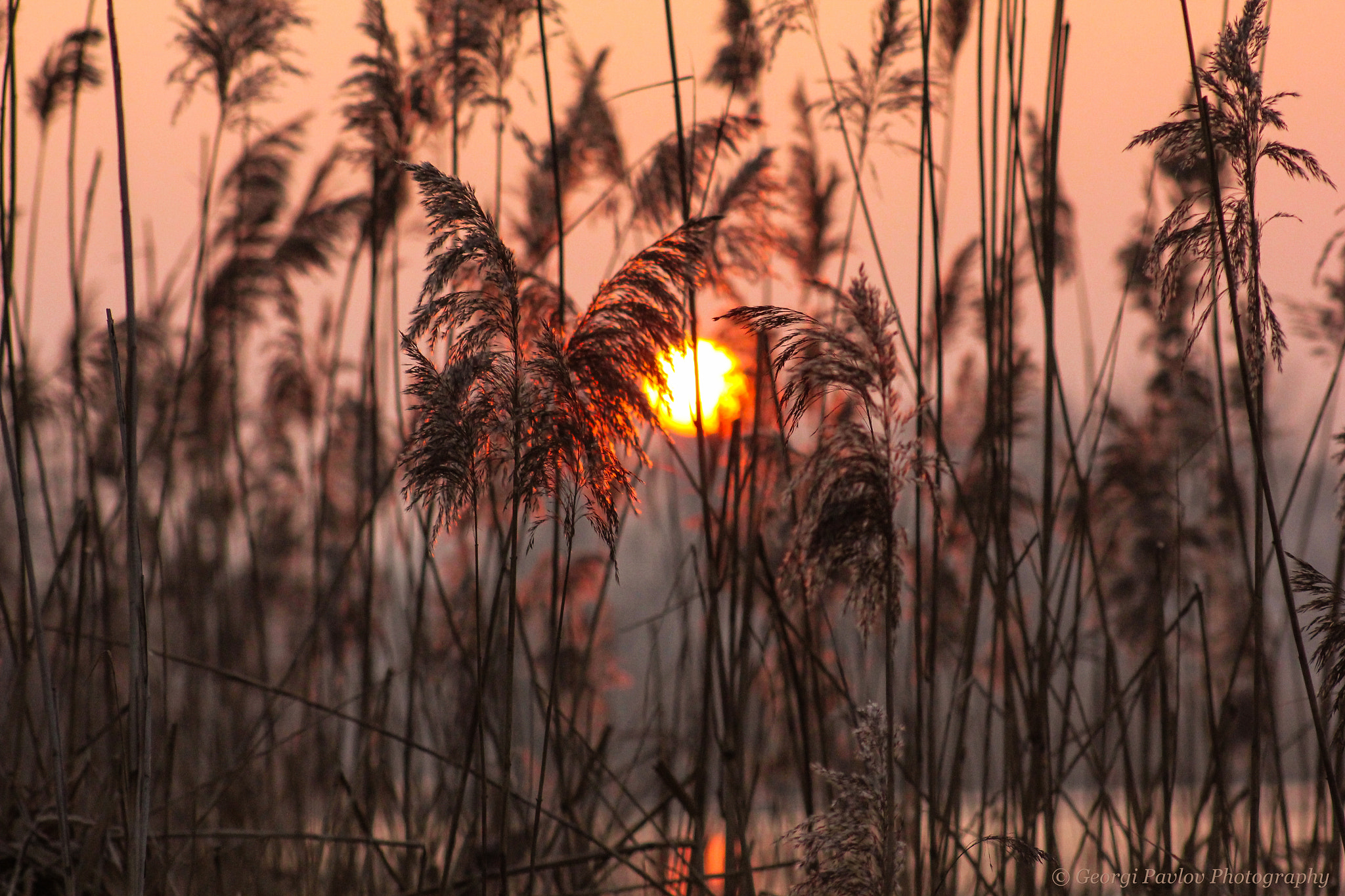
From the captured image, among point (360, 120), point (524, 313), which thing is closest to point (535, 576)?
point (360, 120)

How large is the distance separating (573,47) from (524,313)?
140cm

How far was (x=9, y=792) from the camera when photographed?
1.80 metres

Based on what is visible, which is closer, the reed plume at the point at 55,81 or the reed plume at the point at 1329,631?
the reed plume at the point at 1329,631

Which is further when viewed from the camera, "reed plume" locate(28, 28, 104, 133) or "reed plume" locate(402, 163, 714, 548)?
"reed plume" locate(28, 28, 104, 133)

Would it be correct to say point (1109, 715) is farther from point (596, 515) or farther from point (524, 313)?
point (524, 313)

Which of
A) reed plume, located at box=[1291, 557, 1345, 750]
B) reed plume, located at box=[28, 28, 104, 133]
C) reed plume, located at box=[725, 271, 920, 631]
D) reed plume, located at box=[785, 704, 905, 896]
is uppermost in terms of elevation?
reed plume, located at box=[28, 28, 104, 133]

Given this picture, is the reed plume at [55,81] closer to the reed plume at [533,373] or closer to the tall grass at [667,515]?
the tall grass at [667,515]

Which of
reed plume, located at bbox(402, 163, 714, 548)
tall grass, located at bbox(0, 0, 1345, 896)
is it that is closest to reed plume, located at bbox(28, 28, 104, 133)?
tall grass, located at bbox(0, 0, 1345, 896)

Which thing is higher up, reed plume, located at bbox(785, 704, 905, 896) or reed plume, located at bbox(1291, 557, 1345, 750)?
reed plume, located at bbox(1291, 557, 1345, 750)

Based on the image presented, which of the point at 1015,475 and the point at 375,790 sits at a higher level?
the point at 1015,475

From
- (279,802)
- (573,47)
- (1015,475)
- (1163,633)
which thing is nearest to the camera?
(1163,633)

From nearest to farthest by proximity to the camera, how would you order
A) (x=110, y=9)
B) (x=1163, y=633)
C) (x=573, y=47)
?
(x=110, y=9), (x=1163, y=633), (x=573, y=47)

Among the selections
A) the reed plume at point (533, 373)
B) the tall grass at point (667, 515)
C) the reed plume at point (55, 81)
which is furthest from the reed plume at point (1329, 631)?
the reed plume at point (55, 81)

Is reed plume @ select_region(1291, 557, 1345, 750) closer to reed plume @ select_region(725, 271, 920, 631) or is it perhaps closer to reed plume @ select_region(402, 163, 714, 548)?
reed plume @ select_region(725, 271, 920, 631)
